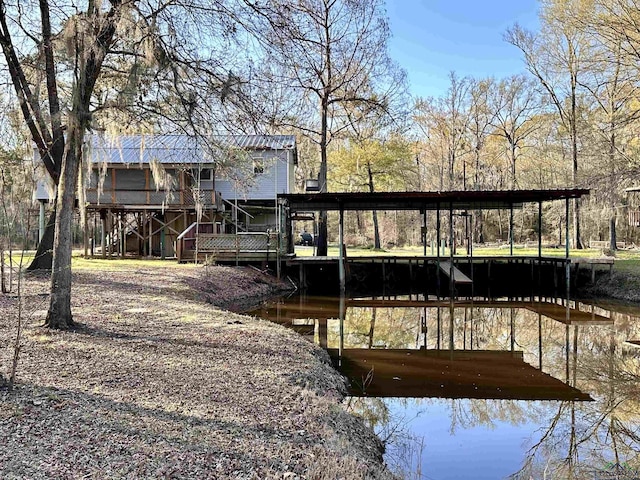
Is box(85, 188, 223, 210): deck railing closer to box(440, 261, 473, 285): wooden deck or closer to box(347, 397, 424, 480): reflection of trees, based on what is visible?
box(440, 261, 473, 285): wooden deck

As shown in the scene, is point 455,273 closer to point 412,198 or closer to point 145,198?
point 412,198

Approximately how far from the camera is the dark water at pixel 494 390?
18.5 ft

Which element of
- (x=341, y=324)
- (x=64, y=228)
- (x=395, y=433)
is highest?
(x=64, y=228)

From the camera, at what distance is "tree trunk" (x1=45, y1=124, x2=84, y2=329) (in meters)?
7.57

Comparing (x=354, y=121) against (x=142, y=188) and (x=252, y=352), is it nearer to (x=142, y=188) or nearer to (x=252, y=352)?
(x=142, y=188)

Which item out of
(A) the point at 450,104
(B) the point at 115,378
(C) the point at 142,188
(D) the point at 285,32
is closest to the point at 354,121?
(C) the point at 142,188

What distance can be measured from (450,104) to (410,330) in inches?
1209

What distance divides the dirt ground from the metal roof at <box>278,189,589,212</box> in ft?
33.6

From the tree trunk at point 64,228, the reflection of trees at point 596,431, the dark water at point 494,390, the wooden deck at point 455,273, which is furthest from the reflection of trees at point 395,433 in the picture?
the wooden deck at point 455,273

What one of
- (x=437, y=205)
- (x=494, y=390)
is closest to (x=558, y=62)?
(x=437, y=205)

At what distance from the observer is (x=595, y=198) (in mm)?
17875

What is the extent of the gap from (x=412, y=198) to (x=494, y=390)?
12.7 meters

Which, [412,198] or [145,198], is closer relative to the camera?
[412,198]

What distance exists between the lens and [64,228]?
7668mm
